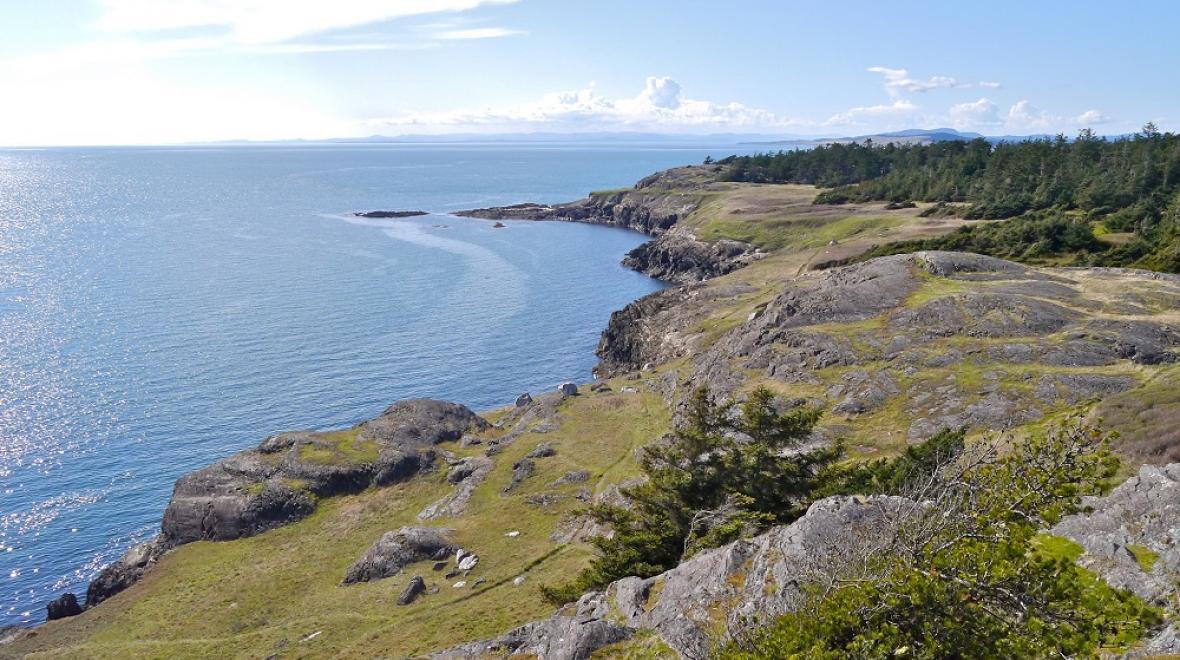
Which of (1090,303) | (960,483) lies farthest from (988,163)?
(960,483)

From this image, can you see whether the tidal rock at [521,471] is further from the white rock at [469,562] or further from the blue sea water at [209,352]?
the blue sea water at [209,352]

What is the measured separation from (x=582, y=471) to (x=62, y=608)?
124ft

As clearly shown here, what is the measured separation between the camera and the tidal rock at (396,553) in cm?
4797

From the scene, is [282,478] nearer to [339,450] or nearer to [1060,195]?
[339,450]

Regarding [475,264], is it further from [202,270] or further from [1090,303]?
[1090,303]

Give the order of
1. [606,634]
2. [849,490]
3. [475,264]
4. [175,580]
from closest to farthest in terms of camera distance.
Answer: [606,634] < [849,490] < [175,580] < [475,264]

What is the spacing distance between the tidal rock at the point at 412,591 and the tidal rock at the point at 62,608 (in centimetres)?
2513

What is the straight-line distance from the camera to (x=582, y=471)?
5747cm

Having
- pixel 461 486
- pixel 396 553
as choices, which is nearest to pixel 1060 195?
pixel 461 486

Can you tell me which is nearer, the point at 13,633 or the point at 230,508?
the point at 13,633

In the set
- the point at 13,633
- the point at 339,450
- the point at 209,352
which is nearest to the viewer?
the point at 13,633

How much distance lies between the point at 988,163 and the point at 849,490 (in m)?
142

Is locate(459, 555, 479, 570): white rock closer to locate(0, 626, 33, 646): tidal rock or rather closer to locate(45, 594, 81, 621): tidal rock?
locate(45, 594, 81, 621): tidal rock

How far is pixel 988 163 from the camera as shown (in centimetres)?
14862
